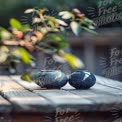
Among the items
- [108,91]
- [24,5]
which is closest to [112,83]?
[108,91]

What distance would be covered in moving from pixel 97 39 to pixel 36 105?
3037 mm

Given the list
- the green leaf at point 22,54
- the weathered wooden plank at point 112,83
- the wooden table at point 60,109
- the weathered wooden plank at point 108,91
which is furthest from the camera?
the weathered wooden plank at point 112,83

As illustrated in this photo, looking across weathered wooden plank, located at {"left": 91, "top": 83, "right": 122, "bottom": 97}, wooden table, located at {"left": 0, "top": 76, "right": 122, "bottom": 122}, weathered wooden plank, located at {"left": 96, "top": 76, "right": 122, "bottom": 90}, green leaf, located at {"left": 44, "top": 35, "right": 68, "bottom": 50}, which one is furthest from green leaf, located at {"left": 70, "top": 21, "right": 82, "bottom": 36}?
weathered wooden plank, located at {"left": 96, "top": 76, "right": 122, "bottom": 90}

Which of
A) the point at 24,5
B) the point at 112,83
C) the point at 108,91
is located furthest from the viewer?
the point at 24,5

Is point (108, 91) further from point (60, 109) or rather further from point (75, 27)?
point (75, 27)

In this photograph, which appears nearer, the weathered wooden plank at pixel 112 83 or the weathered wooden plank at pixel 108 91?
the weathered wooden plank at pixel 108 91

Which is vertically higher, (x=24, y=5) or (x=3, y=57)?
(x=24, y=5)

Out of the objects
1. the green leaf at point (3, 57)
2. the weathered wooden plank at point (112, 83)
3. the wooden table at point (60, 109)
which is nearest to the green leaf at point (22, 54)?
the green leaf at point (3, 57)

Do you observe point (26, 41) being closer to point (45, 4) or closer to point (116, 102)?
point (116, 102)

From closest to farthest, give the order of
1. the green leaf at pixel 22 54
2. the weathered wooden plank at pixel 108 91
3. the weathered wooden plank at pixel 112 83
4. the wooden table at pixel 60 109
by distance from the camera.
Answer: the green leaf at pixel 22 54
the wooden table at pixel 60 109
the weathered wooden plank at pixel 108 91
the weathered wooden plank at pixel 112 83

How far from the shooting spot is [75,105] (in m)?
1.09

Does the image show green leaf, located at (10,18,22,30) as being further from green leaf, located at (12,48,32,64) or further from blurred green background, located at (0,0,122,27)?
blurred green background, located at (0,0,122,27)

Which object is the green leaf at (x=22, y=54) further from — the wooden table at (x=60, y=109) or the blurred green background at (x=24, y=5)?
the blurred green background at (x=24, y=5)

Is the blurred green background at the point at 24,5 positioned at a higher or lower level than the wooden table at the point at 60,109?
higher
